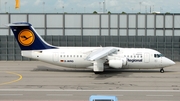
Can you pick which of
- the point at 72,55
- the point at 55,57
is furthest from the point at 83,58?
the point at 55,57

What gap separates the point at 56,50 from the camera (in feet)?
109

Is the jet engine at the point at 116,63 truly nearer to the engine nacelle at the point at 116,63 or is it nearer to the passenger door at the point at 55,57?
the engine nacelle at the point at 116,63

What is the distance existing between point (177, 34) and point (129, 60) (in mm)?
18389

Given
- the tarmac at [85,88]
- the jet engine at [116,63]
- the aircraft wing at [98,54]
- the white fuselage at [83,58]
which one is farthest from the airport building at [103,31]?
the tarmac at [85,88]

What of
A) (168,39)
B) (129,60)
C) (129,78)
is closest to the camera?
(129,78)

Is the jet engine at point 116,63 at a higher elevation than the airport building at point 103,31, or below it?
below

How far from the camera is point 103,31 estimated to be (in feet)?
157

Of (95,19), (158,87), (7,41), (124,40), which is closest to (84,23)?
(95,19)

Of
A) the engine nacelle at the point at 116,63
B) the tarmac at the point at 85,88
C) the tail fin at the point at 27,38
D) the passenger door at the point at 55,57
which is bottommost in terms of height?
the tarmac at the point at 85,88

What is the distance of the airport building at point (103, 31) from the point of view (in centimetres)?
4772

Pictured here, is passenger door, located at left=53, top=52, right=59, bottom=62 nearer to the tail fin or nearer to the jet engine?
the tail fin

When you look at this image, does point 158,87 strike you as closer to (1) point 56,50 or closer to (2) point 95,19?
(1) point 56,50

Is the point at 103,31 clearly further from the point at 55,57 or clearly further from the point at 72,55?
the point at 55,57

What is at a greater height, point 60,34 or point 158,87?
point 60,34
